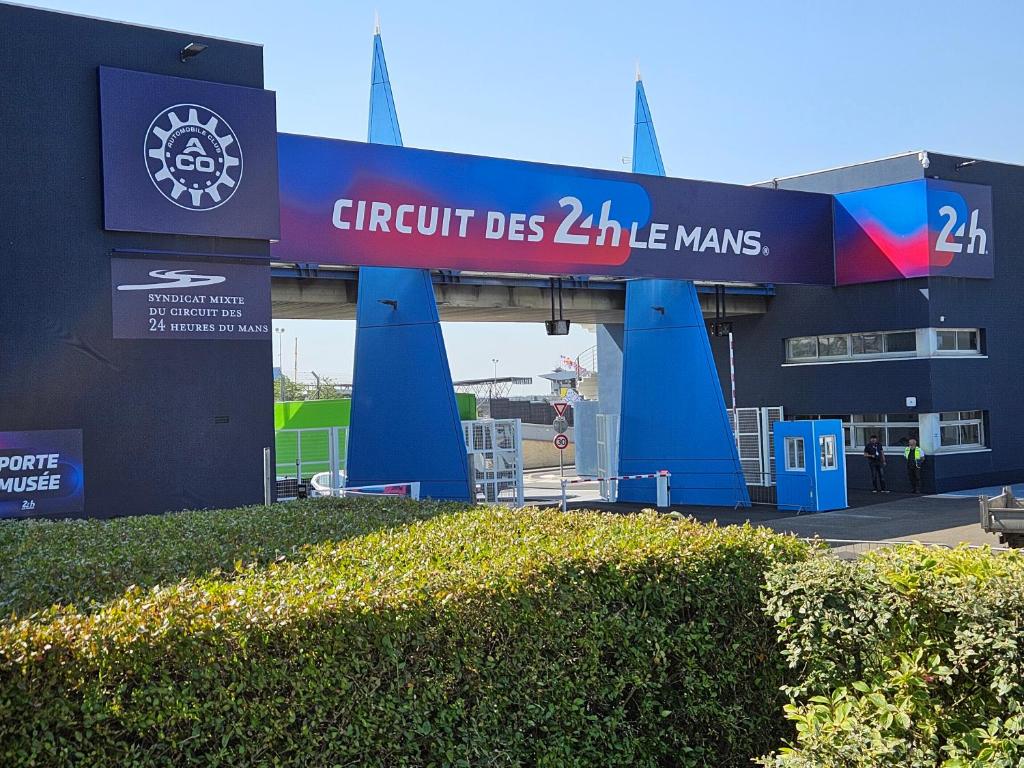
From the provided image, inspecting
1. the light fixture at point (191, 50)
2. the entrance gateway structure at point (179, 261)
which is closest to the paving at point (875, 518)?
the entrance gateway structure at point (179, 261)

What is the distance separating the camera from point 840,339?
2750 cm

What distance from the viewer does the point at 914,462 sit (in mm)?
25422

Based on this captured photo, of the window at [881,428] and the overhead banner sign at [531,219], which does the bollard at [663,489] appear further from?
the window at [881,428]

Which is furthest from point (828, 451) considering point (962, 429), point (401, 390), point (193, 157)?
point (193, 157)

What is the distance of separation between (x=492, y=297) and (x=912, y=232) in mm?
10310

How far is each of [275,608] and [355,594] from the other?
415 mm

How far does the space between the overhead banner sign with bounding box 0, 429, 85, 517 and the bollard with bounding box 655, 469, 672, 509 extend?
43.3 ft

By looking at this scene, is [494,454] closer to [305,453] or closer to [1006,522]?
[305,453]

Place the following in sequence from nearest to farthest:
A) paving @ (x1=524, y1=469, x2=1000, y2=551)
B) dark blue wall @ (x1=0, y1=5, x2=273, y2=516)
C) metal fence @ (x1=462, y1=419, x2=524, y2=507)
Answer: dark blue wall @ (x1=0, y1=5, x2=273, y2=516), paving @ (x1=524, y1=469, x2=1000, y2=551), metal fence @ (x1=462, y1=419, x2=524, y2=507)

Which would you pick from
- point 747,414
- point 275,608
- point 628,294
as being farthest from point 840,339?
point 275,608

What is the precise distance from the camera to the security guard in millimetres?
25422

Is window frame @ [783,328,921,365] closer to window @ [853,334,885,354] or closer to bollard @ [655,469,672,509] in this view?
window @ [853,334,885,354]

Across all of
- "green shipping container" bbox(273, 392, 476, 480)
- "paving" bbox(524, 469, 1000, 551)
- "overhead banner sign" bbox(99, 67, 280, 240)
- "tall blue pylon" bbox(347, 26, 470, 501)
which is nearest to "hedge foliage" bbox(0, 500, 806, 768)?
"overhead banner sign" bbox(99, 67, 280, 240)

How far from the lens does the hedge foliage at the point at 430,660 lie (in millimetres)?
4453
